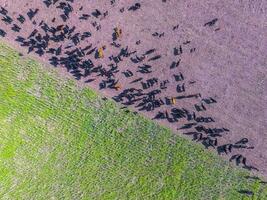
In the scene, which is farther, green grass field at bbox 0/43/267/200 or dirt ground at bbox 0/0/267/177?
green grass field at bbox 0/43/267/200

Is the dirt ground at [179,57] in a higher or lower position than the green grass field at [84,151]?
higher

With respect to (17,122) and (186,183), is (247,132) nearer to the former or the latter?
(186,183)

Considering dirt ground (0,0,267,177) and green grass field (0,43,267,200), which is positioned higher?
dirt ground (0,0,267,177)

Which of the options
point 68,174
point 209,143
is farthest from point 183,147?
point 68,174

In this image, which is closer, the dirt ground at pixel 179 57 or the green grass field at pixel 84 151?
the dirt ground at pixel 179 57
